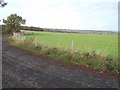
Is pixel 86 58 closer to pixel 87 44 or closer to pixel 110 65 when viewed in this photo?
pixel 110 65

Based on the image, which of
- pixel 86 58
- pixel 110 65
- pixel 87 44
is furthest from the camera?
pixel 87 44

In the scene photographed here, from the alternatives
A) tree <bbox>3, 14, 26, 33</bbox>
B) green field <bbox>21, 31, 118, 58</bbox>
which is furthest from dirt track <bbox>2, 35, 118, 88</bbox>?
tree <bbox>3, 14, 26, 33</bbox>

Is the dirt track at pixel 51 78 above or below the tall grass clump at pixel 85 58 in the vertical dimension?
below

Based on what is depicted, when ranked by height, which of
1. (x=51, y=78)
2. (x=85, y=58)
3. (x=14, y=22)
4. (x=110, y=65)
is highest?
(x=14, y=22)

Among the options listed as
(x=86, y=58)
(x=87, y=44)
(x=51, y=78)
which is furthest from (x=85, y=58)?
(x=87, y=44)

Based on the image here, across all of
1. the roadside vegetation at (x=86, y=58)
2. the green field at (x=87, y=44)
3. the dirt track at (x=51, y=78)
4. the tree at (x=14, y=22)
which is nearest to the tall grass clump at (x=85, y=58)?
the roadside vegetation at (x=86, y=58)

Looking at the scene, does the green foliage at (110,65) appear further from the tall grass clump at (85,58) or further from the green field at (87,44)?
the green field at (87,44)

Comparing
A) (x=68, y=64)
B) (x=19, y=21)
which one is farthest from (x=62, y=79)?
(x=19, y=21)

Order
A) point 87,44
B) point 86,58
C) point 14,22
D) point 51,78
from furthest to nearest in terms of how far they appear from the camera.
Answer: point 14,22 < point 87,44 < point 86,58 < point 51,78

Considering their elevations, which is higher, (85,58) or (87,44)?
(85,58)

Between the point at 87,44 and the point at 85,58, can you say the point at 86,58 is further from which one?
the point at 87,44

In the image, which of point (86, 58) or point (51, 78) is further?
point (86, 58)

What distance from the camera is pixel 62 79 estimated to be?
14.6 meters

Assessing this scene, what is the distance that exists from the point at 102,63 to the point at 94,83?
16.2 feet
